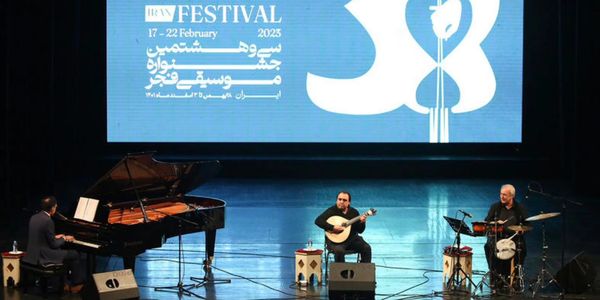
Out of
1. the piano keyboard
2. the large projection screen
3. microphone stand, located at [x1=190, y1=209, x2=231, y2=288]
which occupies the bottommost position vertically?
microphone stand, located at [x1=190, y1=209, x2=231, y2=288]

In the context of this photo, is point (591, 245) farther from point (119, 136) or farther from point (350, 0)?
point (119, 136)

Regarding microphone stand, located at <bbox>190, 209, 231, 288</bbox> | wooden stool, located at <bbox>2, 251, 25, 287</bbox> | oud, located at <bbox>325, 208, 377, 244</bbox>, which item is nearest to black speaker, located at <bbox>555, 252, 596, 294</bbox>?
oud, located at <bbox>325, 208, 377, 244</bbox>

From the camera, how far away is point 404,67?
1786cm

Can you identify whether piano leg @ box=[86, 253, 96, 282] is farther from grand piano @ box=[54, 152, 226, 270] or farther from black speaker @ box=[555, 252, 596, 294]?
black speaker @ box=[555, 252, 596, 294]

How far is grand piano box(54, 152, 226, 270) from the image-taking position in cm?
934

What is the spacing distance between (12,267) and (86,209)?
0.99 metres

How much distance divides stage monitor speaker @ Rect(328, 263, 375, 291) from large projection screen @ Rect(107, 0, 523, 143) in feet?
27.8

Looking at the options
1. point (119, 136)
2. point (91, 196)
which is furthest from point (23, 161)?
point (91, 196)

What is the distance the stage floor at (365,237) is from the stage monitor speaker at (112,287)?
0.33 meters

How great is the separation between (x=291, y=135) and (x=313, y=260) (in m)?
8.17

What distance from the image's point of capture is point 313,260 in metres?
10.0

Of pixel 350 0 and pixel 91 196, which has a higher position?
pixel 350 0

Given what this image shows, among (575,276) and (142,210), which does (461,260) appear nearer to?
(575,276)

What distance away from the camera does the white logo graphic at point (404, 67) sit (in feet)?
58.4
